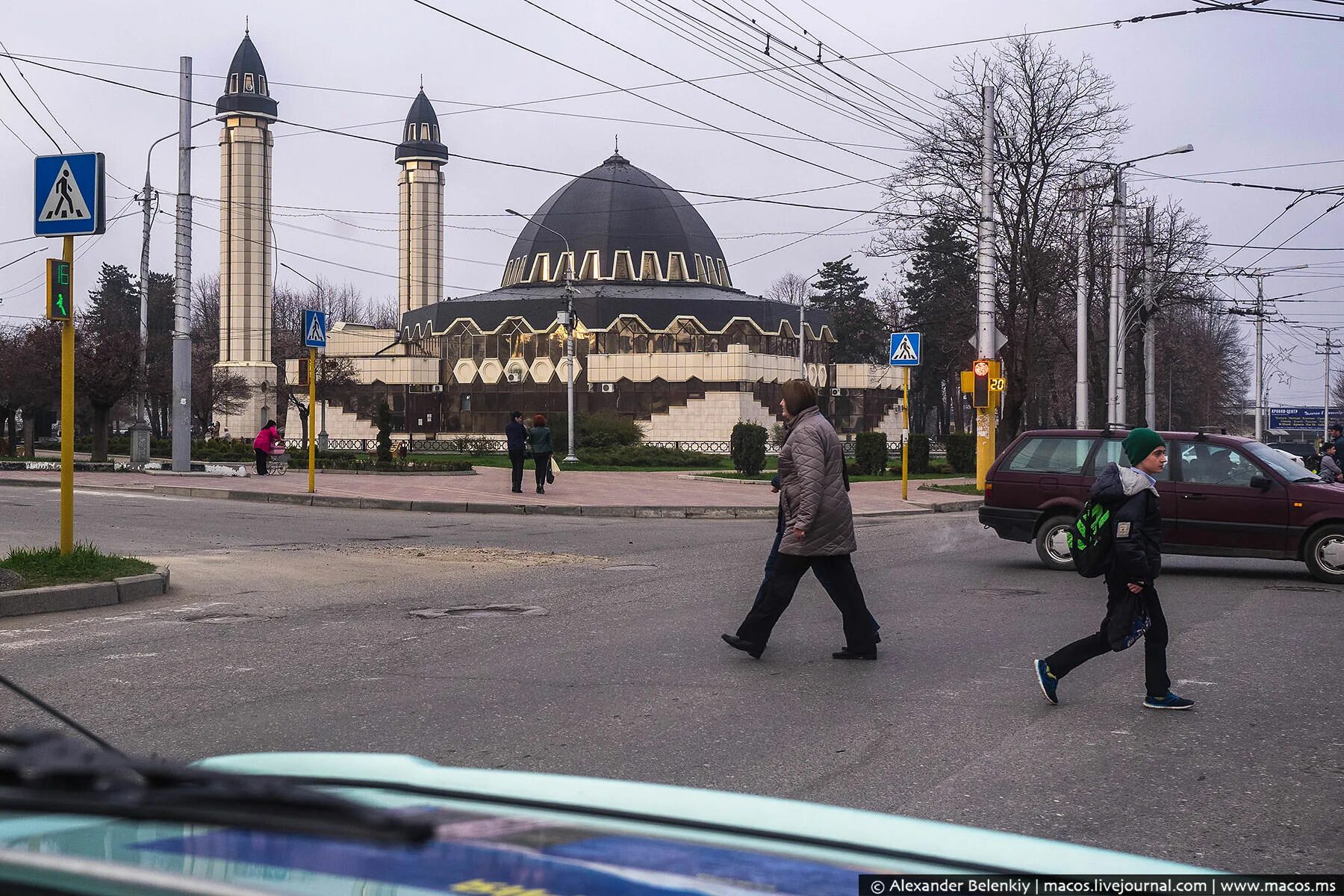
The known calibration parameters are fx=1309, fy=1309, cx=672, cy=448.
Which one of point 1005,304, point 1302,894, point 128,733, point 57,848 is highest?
point 1005,304

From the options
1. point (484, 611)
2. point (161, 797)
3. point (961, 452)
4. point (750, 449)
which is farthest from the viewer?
point (961, 452)

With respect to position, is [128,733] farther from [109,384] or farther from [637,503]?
[109,384]

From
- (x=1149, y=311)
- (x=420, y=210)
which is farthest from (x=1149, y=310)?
(x=420, y=210)

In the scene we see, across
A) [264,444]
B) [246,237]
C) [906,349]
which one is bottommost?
[264,444]

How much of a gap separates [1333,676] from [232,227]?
2705 inches

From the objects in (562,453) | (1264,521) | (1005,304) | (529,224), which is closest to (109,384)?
(562,453)

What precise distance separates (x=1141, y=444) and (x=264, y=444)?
88.5 feet

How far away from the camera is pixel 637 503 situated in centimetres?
2412

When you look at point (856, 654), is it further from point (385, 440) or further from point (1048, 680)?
point (385, 440)

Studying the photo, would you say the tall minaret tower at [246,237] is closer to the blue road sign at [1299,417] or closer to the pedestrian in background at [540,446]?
the pedestrian in background at [540,446]

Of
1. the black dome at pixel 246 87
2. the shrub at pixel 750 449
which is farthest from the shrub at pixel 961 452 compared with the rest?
the black dome at pixel 246 87

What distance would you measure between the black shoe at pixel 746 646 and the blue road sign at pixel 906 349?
16.7 meters

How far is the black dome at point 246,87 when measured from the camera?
222 ft

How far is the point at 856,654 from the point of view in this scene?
841 cm
